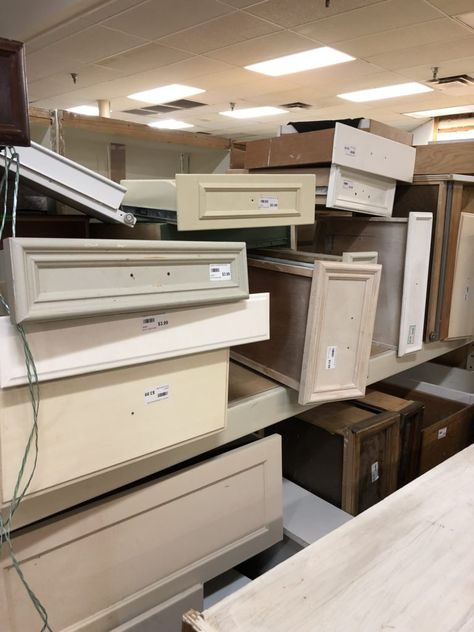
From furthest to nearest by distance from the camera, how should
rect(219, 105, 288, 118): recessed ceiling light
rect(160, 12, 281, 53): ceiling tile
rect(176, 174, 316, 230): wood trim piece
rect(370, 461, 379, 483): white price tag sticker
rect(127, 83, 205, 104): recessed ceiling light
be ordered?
rect(219, 105, 288, 118): recessed ceiling light → rect(127, 83, 205, 104): recessed ceiling light → rect(160, 12, 281, 53): ceiling tile → rect(370, 461, 379, 483): white price tag sticker → rect(176, 174, 316, 230): wood trim piece

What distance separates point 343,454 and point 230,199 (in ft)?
2.73

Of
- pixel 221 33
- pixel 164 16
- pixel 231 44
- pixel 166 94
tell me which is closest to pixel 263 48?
pixel 231 44

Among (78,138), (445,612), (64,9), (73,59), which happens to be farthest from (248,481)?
(73,59)

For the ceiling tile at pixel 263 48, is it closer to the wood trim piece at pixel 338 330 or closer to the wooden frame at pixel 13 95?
the wood trim piece at pixel 338 330

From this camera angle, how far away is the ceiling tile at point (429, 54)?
11.0 feet

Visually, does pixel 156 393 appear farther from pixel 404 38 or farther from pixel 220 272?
pixel 404 38

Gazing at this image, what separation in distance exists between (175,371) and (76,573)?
1.24 ft

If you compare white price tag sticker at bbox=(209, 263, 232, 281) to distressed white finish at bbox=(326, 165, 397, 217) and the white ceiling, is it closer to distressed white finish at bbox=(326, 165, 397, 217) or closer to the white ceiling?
distressed white finish at bbox=(326, 165, 397, 217)

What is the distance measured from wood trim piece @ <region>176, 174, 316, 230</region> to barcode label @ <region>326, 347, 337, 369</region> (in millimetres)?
272

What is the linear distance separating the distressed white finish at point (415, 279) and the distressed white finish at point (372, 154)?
0.44 ft

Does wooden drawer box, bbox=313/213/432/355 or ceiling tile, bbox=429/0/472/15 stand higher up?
ceiling tile, bbox=429/0/472/15

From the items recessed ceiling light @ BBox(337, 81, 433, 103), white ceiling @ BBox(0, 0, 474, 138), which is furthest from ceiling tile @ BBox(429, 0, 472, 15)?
recessed ceiling light @ BBox(337, 81, 433, 103)

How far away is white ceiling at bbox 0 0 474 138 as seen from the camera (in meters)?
2.80

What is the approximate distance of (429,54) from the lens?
11.7 ft
